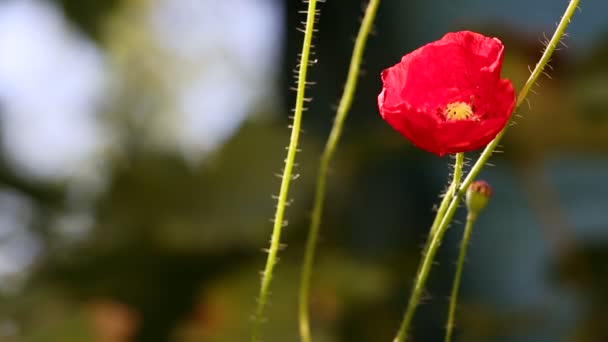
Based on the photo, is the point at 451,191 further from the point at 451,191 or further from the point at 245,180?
the point at 245,180

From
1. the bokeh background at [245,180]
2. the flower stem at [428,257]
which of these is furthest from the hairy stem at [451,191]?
the bokeh background at [245,180]

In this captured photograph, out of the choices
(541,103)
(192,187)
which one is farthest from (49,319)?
(541,103)

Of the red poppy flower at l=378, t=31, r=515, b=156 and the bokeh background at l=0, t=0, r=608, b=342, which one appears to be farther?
the bokeh background at l=0, t=0, r=608, b=342

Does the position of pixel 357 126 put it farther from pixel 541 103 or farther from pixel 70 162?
pixel 70 162

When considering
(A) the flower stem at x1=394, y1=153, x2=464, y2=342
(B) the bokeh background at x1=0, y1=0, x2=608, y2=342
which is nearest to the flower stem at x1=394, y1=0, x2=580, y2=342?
(A) the flower stem at x1=394, y1=153, x2=464, y2=342

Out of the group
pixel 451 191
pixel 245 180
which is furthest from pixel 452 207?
pixel 245 180

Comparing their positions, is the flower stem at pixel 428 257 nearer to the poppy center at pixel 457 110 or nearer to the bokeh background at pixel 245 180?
the poppy center at pixel 457 110

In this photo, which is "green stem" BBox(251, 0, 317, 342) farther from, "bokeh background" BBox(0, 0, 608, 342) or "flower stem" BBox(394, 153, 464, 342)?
"bokeh background" BBox(0, 0, 608, 342)
